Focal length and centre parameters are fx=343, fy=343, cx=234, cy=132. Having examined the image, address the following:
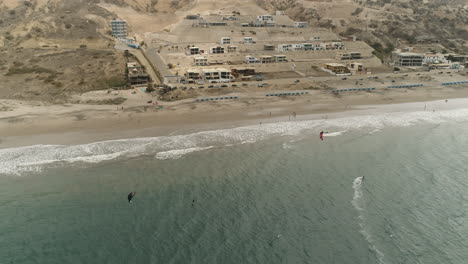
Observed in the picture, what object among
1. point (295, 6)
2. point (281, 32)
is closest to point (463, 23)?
point (295, 6)

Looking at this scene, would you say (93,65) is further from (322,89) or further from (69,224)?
(69,224)

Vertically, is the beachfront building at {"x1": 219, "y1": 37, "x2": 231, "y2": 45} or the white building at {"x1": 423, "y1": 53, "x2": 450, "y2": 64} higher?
the beachfront building at {"x1": 219, "y1": 37, "x2": 231, "y2": 45}

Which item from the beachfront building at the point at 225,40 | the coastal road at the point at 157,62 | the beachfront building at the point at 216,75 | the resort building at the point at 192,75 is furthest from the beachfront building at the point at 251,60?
the coastal road at the point at 157,62

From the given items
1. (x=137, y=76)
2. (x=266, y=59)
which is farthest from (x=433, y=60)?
(x=137, y=76)

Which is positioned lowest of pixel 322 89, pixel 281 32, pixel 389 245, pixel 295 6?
pixel 389 245

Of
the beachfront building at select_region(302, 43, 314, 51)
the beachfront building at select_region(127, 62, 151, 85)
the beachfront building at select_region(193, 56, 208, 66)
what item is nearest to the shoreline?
the beachfront building at select_region(127, 62, 151, 85)

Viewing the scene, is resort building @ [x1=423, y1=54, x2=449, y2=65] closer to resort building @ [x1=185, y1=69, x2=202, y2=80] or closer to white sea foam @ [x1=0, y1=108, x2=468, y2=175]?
white sea foam @ [x1=0, y1=108, x2=468, y2=175]
